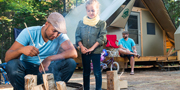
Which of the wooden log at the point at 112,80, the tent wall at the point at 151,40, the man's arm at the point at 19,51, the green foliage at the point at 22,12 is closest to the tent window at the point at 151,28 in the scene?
the tent wall at the point at 151,40

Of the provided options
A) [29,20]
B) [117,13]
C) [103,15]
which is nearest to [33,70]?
[103,15]

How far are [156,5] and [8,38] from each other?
5.91m

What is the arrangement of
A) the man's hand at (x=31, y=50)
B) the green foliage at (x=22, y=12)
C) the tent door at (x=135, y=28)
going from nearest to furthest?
the man's hand at (x=31, y=50), the tent door at (x=135, y=28), the green foliage at (x=22, y=12)

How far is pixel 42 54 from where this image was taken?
165cm

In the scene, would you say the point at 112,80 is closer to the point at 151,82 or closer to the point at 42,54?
the point at 42,54

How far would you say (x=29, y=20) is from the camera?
6.86m

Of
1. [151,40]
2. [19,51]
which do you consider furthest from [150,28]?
[19,51]

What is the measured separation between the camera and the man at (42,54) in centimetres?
146

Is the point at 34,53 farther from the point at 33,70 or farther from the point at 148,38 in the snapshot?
the point at 148,38

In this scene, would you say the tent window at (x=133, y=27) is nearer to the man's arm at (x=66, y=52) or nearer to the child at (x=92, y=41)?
the child at (x=92, y=41)

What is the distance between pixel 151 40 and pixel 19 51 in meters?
5.66

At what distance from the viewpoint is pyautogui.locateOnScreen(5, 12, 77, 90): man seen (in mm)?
1463

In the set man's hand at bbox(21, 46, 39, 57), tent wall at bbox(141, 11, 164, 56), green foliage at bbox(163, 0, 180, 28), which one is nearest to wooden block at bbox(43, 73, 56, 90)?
man's hand at bbox(21, 46, 39, 57)

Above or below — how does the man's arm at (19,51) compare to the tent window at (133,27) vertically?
below
